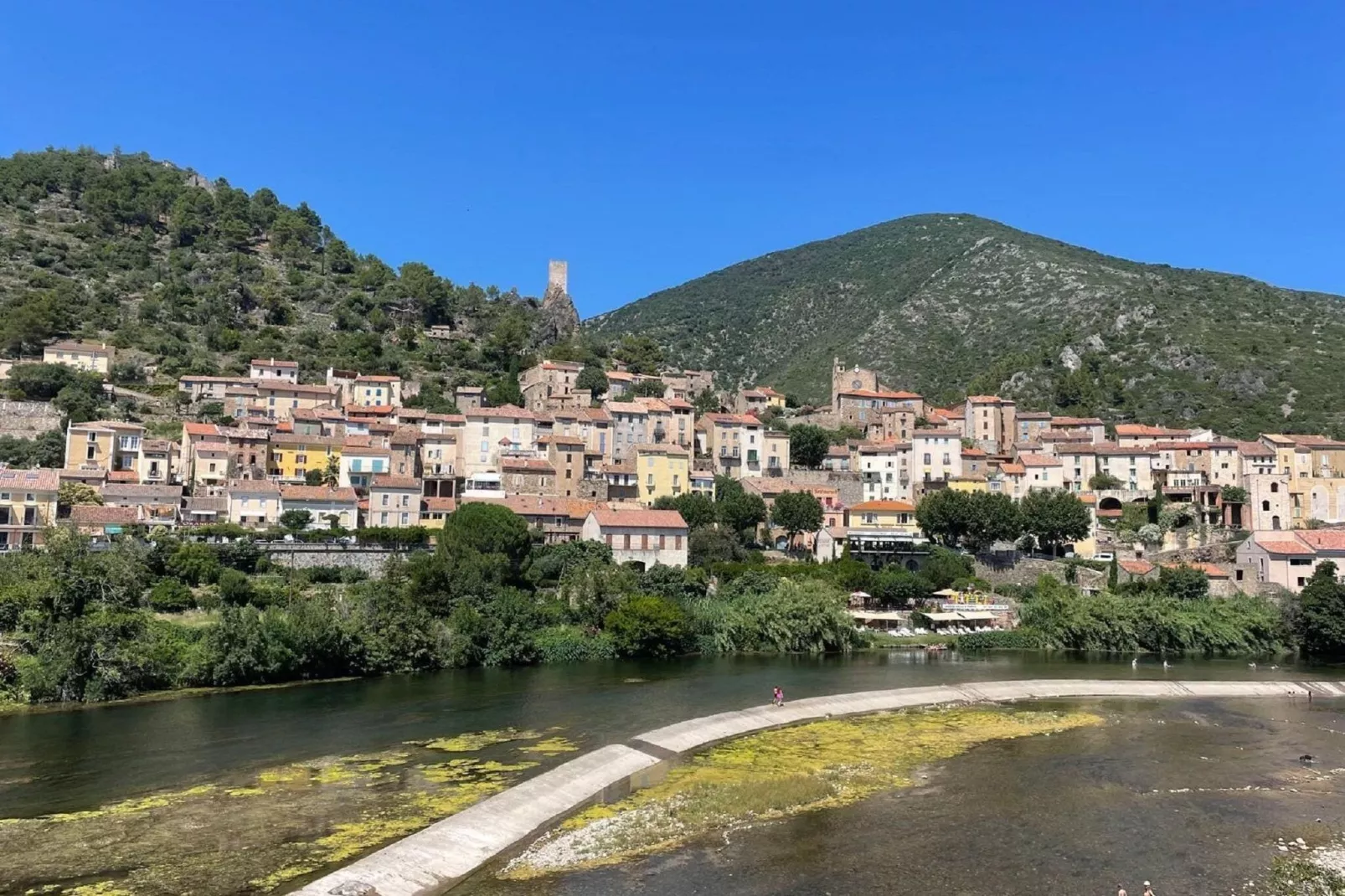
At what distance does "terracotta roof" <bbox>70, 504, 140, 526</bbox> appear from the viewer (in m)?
55.0

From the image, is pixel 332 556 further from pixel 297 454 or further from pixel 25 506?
pixel 297 454

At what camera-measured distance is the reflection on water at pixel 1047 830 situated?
19781mm

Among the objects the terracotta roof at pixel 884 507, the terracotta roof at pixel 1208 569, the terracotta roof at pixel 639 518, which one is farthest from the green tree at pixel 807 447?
the terracotta roof at pixel 1208 569

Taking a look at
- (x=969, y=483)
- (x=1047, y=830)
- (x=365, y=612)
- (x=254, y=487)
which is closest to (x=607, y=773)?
(x=1047, y=830)

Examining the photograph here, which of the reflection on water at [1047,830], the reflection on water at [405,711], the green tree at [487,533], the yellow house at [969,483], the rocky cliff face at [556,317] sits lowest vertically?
the reflection on water at [405,711]

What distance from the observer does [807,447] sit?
3393 inches

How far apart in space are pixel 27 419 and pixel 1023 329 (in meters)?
115

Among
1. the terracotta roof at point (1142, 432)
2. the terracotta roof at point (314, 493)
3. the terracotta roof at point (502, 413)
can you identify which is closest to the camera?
the terracotta roof at point (314, 493)

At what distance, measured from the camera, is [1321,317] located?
127312 millimetres

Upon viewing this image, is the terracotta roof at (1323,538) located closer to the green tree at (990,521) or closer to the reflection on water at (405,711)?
the reflection on water at (405,711)

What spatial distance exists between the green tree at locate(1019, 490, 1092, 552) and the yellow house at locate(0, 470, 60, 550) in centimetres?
6158

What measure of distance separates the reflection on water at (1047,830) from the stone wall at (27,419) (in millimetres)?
68055

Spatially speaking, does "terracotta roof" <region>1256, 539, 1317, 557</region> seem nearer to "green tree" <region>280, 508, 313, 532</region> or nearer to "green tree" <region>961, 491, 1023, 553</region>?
"green tree" <region>961, 491, 1023, 553</region>

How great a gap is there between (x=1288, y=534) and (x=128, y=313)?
108947 millimetres
